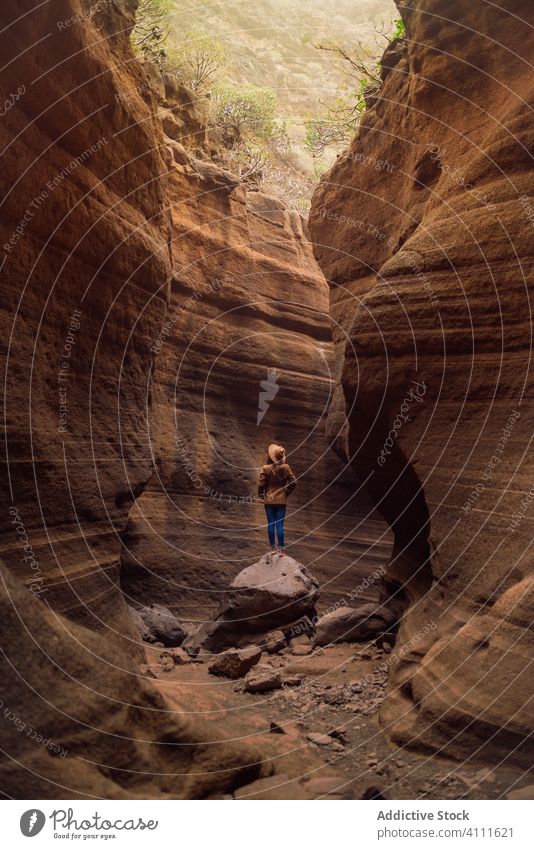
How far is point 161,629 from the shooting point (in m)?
12.0

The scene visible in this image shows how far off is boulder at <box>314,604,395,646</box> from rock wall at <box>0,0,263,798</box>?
9.82 ft

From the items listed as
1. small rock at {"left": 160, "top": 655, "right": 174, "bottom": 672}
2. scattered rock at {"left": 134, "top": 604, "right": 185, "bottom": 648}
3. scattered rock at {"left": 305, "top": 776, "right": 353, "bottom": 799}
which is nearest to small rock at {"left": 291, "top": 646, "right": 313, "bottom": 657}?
small rock at {"left": 160, "top": 655, "right": 174, "bottom": 672}

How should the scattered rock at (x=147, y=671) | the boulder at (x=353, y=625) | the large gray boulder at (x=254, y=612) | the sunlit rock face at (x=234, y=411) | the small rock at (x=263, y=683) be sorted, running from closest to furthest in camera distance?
the small rock at (x=263, y=683) → the scattered rock at (x=147, y=671) → the boulder at (x=353, y=625) → the large gray boulder at (x=254, y=612) → the sunlit rock face at (x=234, y=411)

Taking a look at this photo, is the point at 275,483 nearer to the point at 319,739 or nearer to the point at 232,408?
the point at 319,739

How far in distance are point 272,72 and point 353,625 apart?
105ft

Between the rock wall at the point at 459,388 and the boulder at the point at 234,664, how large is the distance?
2295 millimetres

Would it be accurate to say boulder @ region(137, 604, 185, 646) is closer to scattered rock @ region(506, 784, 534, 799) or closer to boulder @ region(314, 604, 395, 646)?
boulder @ region(314, 604, 395, 646)

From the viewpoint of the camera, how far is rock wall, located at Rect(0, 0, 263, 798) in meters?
4.77

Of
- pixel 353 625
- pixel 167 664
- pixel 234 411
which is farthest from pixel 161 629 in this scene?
pixel 234 411

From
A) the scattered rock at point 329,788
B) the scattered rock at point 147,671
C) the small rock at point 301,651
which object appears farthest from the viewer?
the small rock at point 301,651

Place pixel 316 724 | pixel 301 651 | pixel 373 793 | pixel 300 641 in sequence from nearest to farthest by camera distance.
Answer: pixel 373 793 < pixel 316 724 < pixel 301 651 < pixel 300 641

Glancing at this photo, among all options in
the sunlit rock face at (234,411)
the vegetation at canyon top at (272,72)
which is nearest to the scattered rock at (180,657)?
the sunlit rock face at (234,411)

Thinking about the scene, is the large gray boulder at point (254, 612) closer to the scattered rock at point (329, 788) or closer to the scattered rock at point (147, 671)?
the scattered rock at point (147, 671)

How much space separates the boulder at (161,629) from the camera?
1188 cm
